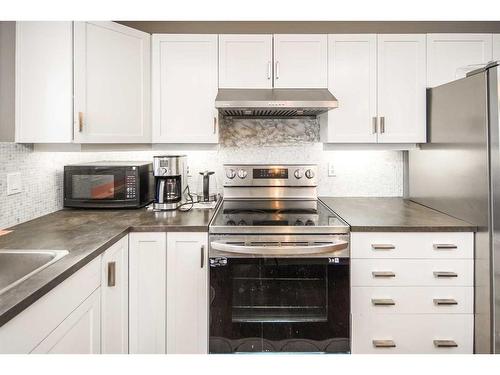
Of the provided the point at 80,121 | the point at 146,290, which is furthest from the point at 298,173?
the point at 80,121

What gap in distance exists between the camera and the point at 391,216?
1.96 metres

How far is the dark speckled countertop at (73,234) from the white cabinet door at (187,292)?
0.08 metres

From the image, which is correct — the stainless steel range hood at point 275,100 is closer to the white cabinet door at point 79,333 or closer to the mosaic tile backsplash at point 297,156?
the mosaic tile backsplash at point 297,156

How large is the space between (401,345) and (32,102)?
2.24 meters

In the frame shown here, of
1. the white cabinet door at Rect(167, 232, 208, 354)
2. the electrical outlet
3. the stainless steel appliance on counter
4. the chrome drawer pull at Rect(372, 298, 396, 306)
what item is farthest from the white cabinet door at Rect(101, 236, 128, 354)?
the electrical outlet

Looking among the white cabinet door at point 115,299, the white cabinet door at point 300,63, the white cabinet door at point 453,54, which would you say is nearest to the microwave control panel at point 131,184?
the white cabinet door at point 115,299

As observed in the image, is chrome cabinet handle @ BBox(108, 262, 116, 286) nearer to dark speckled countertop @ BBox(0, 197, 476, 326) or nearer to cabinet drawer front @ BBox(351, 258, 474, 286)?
dark speckled countertop @ BBox(0, 197, 476, 326)

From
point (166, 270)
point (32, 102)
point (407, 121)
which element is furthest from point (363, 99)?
point (32, 102)

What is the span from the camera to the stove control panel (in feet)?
7.93

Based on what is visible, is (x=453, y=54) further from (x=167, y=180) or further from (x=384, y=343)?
(x=167, y=180)

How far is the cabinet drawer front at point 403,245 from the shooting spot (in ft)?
5.74

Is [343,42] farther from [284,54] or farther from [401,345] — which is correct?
[401,345]

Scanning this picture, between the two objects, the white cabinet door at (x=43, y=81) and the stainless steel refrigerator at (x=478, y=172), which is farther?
the white cabinet door at (x=43, y=81)

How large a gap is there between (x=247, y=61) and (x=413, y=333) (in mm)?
1800
